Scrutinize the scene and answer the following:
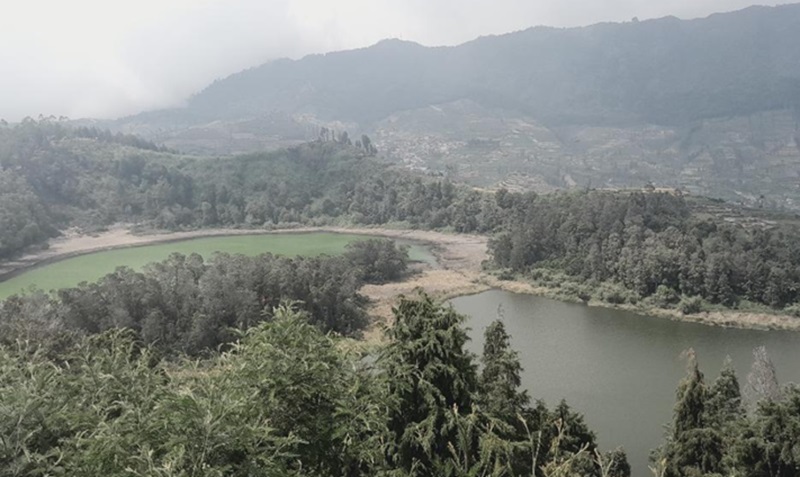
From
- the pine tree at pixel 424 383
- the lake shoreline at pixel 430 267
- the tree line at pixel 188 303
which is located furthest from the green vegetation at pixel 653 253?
the pine tree at pixel 424 383

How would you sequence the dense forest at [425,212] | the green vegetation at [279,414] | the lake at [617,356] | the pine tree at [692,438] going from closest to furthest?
the green vegetation at [279,414]
the pine tree at [692,438]
the lake at [617,356]
the dense forest at [425,212]

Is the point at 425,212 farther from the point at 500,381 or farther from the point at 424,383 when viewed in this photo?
the point at 424,383

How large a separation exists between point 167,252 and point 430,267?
2755 centimetres

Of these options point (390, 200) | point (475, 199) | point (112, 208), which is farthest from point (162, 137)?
point (475, 199)

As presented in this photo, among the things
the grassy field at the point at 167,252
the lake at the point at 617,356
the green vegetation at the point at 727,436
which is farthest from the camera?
the grassy field at the point at 167,252

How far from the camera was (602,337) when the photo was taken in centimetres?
3000

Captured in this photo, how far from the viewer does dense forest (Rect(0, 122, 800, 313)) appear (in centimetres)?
3658

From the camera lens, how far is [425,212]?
72500 millimetres

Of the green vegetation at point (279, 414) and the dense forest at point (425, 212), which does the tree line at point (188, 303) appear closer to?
the green vegetation at point (279, 414)

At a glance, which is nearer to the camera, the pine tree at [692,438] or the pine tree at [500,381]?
the pine tree at [692,438]

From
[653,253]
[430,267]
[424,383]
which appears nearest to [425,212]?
[430,267]

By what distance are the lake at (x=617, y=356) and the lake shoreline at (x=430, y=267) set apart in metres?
1.35

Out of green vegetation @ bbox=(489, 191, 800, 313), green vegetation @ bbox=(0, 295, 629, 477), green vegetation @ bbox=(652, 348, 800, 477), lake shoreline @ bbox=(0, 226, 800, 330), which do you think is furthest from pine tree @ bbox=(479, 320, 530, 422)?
green vegetation @ bbox=(489, 191, 800, 313)

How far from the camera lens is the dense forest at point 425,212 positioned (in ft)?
120
